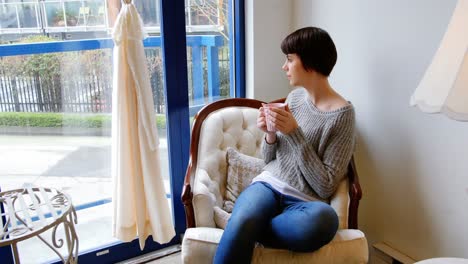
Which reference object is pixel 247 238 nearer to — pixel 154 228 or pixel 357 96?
pixel 154 228

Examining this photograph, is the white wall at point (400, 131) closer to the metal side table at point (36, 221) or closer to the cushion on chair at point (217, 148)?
the cushion on chair at point (217, 148)

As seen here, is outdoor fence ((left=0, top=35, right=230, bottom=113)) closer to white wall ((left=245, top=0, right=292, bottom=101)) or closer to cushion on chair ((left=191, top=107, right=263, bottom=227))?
white wall ((left=245, top=0, right=292, bottom=101))

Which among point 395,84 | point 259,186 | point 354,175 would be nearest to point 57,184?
point 259,186

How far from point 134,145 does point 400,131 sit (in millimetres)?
1201

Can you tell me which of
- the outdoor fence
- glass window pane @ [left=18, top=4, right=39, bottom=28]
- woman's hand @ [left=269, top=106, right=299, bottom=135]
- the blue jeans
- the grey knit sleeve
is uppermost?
glass window pane @ [left=18, top=4, right=39, bottom=28]

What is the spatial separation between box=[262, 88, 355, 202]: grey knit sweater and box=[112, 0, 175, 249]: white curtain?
624mm

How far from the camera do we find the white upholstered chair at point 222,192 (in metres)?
1.45

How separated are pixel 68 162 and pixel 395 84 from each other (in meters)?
1.61

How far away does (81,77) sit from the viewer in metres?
1.96

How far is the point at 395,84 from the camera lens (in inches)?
67.8

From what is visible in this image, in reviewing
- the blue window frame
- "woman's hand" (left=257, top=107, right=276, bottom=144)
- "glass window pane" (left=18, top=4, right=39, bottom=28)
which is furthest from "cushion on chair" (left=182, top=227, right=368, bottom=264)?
"glass window pane" (left=18, top=4, right=39, bottom=28)

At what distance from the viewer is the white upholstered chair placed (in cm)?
145

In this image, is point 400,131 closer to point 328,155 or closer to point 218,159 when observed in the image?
point 328,155

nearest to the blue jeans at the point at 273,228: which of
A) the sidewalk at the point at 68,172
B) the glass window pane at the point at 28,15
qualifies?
the sidewalk at the point at 68,172
